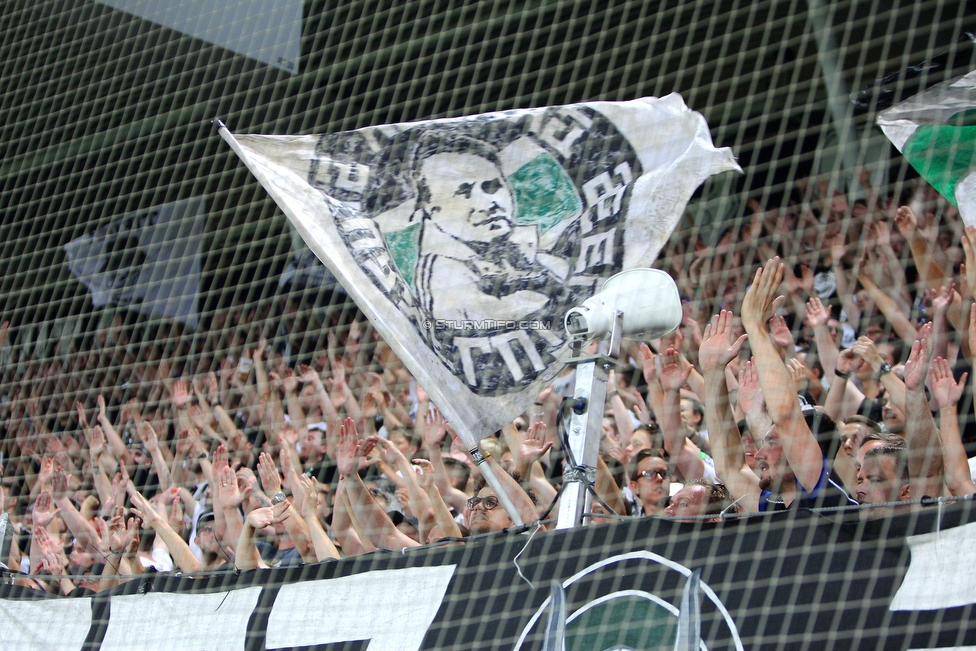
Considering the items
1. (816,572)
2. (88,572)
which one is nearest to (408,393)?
(88,572)

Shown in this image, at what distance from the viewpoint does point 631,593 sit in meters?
2.23

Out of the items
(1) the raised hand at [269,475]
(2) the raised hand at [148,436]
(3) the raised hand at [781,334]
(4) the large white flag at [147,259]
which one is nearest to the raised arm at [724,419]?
(3) the raised hand at [781,334]

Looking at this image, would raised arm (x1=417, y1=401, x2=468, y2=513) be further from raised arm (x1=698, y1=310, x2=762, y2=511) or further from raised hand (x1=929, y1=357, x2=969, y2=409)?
raised hand (x1=929, y1=357, x2=969, y2=409)

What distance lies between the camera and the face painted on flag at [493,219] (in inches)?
118

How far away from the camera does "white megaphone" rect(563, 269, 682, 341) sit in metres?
2.38

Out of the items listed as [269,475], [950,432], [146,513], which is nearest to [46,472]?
[146,513]

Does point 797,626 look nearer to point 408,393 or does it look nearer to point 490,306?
point 490,306

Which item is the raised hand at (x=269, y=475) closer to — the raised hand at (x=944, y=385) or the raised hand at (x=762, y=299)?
the raised hand at (x=762, y=299)

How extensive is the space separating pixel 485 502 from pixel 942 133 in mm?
1722

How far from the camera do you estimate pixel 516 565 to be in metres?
2.38

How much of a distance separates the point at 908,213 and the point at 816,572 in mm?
1600

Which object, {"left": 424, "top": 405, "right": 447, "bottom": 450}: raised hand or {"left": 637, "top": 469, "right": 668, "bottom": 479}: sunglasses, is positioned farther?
{"left": 424, "top": 405, "right": 447, "bottom": 450}: raised hand

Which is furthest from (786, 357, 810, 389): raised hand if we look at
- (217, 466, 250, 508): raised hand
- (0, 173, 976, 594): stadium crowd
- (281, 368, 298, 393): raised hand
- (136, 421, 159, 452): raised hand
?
(136, 421, 159, 452): raised hand

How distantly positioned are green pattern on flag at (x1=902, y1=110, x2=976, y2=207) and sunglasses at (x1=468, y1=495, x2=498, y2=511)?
1543 mm
